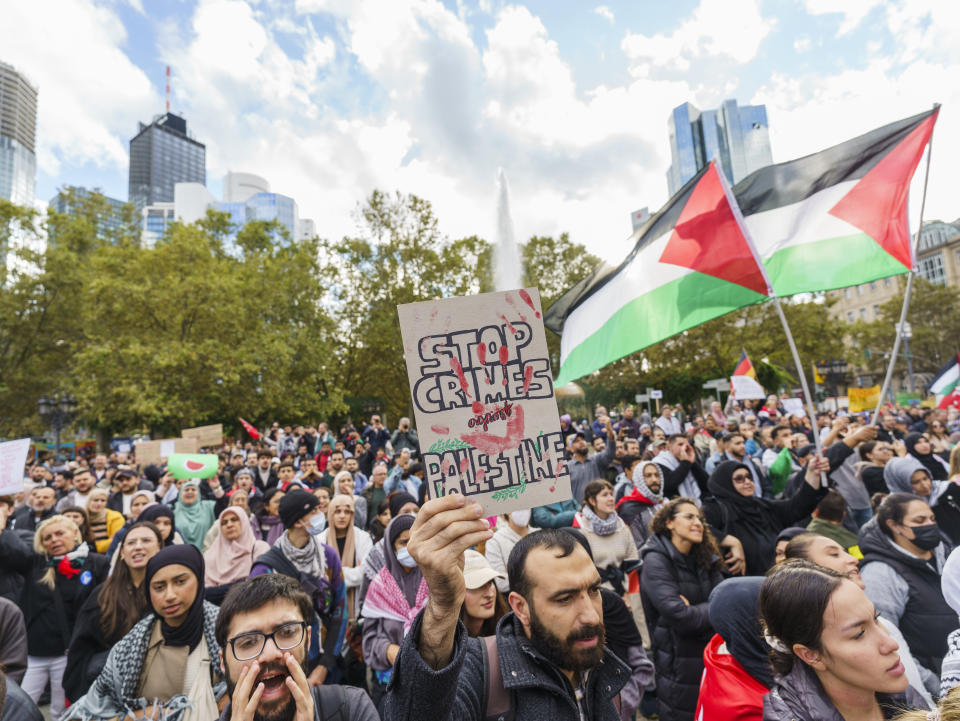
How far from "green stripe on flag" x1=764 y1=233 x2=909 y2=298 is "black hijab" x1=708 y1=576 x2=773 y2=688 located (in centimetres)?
332

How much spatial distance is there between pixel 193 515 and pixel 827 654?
6553 millimetres

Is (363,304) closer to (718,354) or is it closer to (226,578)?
(718,354)

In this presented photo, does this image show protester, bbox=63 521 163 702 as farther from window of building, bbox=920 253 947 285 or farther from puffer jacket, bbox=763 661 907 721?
window of building, bbox=920 253 947 285

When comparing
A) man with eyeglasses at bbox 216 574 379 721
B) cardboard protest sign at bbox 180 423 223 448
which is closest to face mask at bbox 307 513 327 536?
man with eyeglasses at bbox 216 574 379 721

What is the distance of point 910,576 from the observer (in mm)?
3023

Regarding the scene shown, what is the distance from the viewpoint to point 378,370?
3152 cm

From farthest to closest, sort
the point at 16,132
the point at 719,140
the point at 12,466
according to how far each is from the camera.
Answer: the point at 719,140, the point at 16,132, the point at 12,466

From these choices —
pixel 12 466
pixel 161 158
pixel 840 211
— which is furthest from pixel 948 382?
pixel 161 158

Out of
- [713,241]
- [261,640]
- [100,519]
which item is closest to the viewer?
[261,640]

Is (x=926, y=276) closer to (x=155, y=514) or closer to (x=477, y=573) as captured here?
(x=477, y=573)

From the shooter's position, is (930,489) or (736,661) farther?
(930,489)

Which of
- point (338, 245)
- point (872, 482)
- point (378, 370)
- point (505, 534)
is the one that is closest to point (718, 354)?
point (378, 370)

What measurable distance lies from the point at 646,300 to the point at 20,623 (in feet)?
17.5

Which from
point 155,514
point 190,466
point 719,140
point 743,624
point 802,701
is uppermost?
point 719,140
